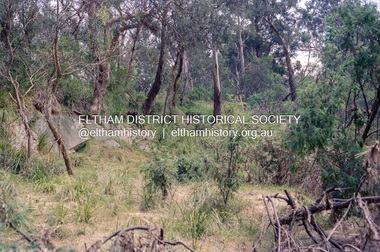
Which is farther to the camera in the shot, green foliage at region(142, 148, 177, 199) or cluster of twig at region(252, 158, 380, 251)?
green foliage at region(142, 148, 177, 199)

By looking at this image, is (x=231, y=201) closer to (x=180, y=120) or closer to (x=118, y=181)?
A: (x=118, y=181)

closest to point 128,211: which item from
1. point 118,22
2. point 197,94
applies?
point 118,22

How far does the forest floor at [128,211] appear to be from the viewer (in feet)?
14.8

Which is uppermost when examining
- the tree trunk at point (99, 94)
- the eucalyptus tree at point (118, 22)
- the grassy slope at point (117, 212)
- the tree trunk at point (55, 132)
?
the eucalyptus tree at point (118, 22)

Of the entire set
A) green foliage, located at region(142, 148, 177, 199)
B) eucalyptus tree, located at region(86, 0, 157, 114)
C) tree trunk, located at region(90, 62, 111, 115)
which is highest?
eucalyptus tree, located at region(86, 0, 157, 114)

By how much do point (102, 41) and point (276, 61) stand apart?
27.5m

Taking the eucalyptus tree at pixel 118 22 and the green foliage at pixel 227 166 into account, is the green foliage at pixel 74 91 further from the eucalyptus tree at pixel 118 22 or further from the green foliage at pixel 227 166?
the green foliage at pixel 227 166

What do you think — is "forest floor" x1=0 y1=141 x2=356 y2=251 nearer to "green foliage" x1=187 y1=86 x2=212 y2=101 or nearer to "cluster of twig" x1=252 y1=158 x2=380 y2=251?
"cluster of twig" x1=252 y1=158 x2=380 y2=251

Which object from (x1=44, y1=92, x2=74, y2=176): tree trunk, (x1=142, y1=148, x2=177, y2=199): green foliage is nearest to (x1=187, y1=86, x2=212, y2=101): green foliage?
(x1=44, y1=92, x2=74, y2=176): tree trunk

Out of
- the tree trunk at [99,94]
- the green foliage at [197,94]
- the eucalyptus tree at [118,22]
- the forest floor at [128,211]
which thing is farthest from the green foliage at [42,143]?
the green foliage at [197,94]

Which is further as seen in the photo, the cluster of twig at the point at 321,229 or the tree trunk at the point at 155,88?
the tree trunk at the point at 155,88

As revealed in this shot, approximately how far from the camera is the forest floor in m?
4.51

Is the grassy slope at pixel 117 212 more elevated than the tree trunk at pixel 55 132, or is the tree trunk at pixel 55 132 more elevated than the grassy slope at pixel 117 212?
the tree trunk at pixel 55 132

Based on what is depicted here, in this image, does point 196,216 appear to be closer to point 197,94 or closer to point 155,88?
point 155,88
